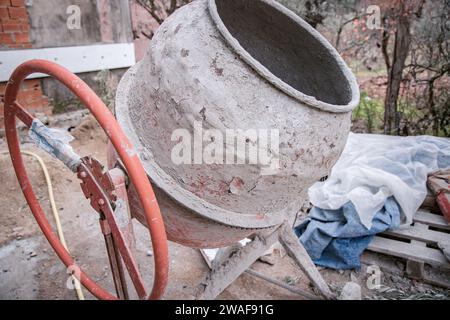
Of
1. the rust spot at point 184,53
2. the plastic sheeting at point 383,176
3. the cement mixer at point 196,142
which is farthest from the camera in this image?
the plastic sheeting at point 383,176

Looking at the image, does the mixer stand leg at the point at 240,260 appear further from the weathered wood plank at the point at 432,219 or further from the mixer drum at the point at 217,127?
the weathered wood plank at the point at 432,219

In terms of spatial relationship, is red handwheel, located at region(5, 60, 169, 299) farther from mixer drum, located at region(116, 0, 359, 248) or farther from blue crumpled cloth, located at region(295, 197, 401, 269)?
blue crumpled cloth, located at region(295, 197, 401, 269)

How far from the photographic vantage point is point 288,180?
4.26 feet

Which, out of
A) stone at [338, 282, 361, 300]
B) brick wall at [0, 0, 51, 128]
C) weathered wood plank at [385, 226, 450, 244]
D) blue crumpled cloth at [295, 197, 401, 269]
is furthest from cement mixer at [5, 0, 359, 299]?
brick wall at [0, 0, 51, 128]

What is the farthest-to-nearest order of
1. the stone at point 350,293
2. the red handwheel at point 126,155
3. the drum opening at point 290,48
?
the stone at point 350,293, the drum opening at point 290,48, the red handwheel at point 126,155

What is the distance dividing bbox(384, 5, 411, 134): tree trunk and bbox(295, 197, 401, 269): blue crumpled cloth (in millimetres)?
1775

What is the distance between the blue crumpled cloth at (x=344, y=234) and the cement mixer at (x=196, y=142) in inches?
44.1

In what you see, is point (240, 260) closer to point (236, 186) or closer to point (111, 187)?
point (236, 186)

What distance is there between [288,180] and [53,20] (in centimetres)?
389

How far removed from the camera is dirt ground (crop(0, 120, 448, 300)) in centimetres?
222

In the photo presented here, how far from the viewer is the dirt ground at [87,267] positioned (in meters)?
2.22

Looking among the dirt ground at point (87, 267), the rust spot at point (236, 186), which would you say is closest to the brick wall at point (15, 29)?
the dirt ground at point (87, 267)

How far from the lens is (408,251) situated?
2.35 meters

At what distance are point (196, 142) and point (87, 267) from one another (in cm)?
175
